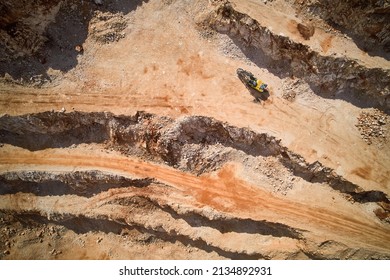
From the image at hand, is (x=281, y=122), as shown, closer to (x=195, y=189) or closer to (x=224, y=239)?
(x=195, y=189)

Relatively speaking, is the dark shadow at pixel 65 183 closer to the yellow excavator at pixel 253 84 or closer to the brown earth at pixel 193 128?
the brown earth at pixel 193 128

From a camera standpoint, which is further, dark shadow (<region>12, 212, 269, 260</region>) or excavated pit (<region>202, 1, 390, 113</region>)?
dark shadow (<region>12, 212, 269, 260</region>)

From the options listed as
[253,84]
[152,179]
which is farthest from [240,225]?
[253,84]

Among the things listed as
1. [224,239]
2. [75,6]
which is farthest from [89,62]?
[224,239]

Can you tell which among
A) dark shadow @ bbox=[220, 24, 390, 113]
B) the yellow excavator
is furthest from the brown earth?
the yellow excavator

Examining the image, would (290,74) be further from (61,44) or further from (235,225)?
(61,44)

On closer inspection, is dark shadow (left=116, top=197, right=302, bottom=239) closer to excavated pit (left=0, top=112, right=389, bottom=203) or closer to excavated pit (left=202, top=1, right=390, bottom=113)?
excavated pit (left=0, top=112, right=389, bottom=203)

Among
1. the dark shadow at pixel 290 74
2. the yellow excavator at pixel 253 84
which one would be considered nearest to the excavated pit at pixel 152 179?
the yellow excavator at pixel 253 84
